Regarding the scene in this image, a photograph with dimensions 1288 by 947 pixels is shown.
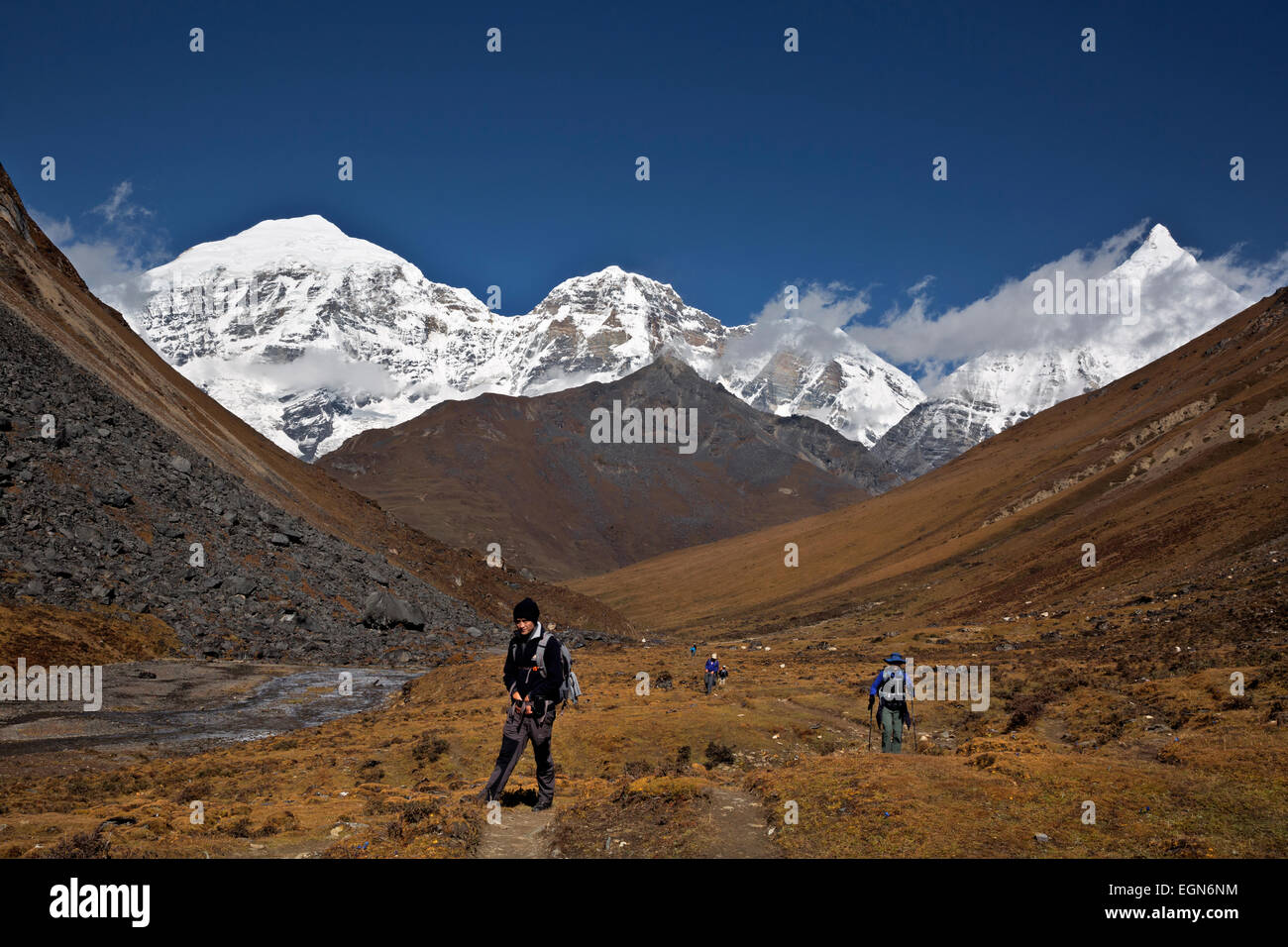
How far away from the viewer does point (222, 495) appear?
175 ft

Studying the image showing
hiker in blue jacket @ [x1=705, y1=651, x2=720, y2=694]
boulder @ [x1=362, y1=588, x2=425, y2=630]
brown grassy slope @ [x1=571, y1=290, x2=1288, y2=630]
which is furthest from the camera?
brown grassy slope @ [x1=571, y1=290, x2=1288, y2=630]

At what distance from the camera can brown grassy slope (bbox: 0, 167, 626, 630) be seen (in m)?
57.4

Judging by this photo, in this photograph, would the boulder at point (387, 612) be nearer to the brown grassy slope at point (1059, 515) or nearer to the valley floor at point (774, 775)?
the valley floor at point (774, 775)

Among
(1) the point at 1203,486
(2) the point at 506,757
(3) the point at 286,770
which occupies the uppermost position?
(1) the point at 1203,486

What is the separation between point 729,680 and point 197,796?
22533 millimetres

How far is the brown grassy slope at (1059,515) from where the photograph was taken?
53.9 meters

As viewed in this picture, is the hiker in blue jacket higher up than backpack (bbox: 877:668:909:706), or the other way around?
backpack (bbox: 877:668:909:706)

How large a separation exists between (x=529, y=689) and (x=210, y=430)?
63.1 meters

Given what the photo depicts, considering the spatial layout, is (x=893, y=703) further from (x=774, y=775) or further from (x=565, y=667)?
(x=565, y=667)

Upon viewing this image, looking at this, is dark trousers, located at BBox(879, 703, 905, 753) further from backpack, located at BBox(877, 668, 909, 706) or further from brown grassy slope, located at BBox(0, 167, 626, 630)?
brown grassy slope, located at BBox(0, 167, 626, 630)

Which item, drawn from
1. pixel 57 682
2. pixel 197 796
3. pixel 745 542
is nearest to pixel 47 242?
pixel 57 682

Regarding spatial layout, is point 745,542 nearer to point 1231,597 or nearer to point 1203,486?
point 1203,486

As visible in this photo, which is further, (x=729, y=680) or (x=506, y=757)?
(x=729, y=680)

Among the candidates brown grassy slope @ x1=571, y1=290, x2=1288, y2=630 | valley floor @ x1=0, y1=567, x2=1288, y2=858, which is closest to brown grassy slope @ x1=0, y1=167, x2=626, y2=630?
brown grassy slope @ x1=571, y1=290, x2=1288, y2=630
